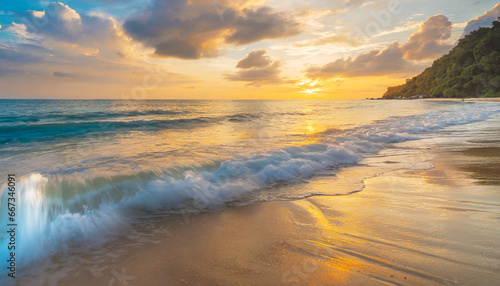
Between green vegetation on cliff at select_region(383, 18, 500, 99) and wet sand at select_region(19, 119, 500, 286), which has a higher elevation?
green vegetation on cliff at select_region(383, 18, 500, 99)

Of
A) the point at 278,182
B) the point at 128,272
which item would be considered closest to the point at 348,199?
the point at 278,182

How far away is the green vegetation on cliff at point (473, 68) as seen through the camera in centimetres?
6888

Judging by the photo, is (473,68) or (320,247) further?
(473,68)

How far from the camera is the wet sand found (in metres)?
2.34

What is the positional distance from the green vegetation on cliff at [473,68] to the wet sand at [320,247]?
287 feet

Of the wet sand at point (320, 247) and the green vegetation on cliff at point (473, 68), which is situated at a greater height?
the green vegetation on cliff at point (473, 68)

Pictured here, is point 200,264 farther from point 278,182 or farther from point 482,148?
point 482,148

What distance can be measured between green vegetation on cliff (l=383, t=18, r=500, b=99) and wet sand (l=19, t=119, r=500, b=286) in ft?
287

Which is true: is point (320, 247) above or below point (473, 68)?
below

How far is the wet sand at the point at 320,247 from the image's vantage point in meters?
2.34

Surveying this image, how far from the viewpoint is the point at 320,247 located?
2852mm

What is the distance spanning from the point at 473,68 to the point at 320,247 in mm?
98695

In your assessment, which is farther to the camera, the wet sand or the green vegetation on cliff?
the green vegetation on cliff

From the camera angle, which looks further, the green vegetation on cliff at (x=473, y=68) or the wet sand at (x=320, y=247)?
the green vegetation on cliff at (x=473, y=68)
